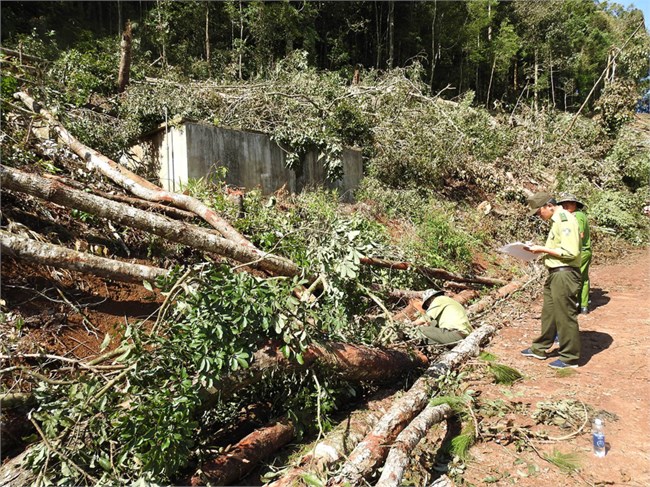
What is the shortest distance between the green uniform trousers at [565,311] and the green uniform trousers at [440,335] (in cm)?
96

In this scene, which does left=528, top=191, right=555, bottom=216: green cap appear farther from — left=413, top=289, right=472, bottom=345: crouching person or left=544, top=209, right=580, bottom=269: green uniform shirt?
left=413, top=289, right=472, bottom=345: crouching person

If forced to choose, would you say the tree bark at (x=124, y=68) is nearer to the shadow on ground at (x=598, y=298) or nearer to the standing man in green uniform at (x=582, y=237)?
the standing man in green uniform at (x=582, y=237)

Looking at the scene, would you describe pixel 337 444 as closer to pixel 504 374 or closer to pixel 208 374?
pixel 208 374

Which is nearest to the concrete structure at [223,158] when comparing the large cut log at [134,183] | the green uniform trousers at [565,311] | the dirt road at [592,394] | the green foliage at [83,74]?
the large cut log at [134,183]

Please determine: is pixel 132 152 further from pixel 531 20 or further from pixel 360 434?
pixel 531 20

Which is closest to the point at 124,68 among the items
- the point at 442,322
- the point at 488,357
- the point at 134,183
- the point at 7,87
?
the point at 7,87

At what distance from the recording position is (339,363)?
11.6 ft

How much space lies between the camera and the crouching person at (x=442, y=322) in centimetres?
481

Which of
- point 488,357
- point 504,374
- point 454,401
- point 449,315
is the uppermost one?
point 449,315

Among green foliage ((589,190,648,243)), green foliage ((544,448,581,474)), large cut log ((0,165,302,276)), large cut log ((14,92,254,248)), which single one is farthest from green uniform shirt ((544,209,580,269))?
green foliage ((589,190,648,243))

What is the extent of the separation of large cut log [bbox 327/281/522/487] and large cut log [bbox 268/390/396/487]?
15 cm

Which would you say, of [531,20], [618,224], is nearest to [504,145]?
[618,224]

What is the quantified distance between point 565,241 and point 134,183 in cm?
528

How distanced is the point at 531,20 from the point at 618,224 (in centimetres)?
1989
